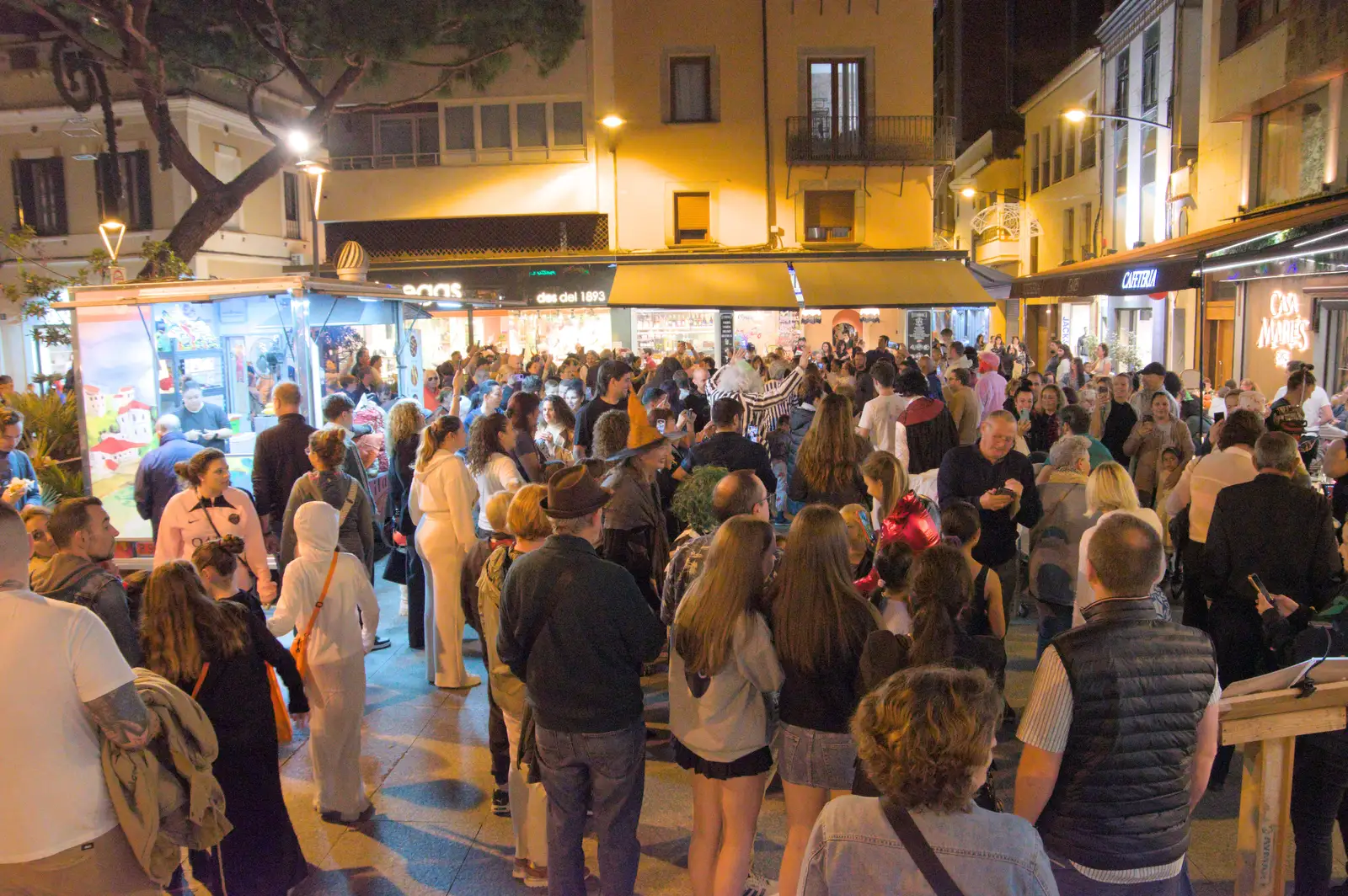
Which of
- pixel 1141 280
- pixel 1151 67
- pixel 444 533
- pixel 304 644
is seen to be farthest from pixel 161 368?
pixel 1151 67

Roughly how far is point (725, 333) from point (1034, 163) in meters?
15.5

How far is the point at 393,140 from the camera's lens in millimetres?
21922

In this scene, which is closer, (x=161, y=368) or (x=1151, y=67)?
(x=161, y=368)

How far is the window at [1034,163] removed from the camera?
31.5 meters

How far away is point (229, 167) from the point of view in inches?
946

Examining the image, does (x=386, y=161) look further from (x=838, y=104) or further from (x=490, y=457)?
(x=490, y=457)

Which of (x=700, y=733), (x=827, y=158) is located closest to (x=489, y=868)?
(x=700, y=733)

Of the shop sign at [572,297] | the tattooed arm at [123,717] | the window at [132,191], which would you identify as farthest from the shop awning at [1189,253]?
the window at [132,191]

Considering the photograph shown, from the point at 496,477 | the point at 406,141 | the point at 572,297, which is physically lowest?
the point at 496,477

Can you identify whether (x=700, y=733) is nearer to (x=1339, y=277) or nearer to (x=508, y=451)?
(x=508, y=451)

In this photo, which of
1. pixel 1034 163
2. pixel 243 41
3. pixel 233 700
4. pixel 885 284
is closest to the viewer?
pixel 233 700

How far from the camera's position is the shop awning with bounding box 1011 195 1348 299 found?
461 inches

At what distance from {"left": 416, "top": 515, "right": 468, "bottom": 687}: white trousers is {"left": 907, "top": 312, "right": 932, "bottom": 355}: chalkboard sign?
22.2 m

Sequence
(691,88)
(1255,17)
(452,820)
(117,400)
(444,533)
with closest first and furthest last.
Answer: (452,820)
(444,533)
(117,400)
(1255,17)
(691,88)
